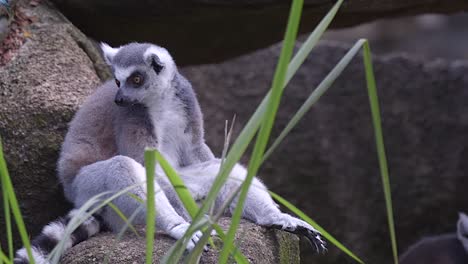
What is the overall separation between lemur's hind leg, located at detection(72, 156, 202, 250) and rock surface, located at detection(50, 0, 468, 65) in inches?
48.5

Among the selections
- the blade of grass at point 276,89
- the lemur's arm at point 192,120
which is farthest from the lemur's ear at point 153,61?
the blade of grass at point 276,89

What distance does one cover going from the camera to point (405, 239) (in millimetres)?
6762

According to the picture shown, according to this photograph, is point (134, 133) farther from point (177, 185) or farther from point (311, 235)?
point (177, 185)

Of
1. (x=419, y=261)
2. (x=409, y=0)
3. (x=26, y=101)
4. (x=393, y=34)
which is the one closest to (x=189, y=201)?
(x=26, y=101)

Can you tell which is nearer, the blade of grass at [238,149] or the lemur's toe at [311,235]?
the blade of grass at [238,149]

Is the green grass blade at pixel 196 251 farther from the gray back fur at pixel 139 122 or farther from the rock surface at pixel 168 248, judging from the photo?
the gray back fur at pixel 139 122

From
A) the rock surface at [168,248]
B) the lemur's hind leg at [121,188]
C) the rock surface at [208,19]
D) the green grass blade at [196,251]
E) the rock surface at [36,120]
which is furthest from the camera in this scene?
the rock surface at [208,19]

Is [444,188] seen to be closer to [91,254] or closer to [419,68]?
[419,68]

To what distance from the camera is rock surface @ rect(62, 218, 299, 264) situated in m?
3.05

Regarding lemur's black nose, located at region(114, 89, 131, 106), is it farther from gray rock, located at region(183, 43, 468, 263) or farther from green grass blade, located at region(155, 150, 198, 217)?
gray rock, located at region(183, 43, 468, 263)

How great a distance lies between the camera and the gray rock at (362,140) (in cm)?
652

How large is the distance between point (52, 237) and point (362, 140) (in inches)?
151

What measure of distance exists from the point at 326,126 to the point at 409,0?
2.13m

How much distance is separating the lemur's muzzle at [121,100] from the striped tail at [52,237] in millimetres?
484
